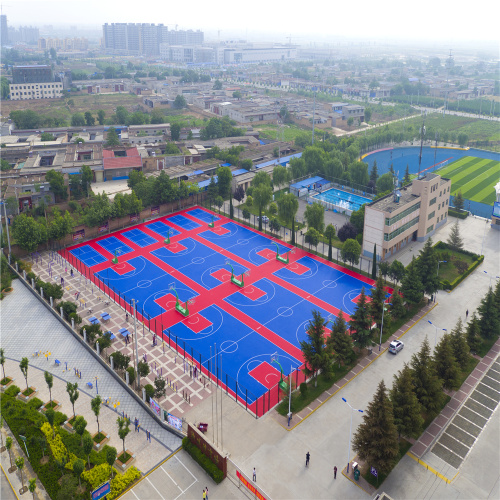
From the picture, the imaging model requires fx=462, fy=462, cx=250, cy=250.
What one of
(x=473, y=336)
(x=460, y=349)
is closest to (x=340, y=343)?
(x=460, y=349)

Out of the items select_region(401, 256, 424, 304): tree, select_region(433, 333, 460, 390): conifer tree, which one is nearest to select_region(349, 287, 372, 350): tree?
select_region(433, 333, 460, 390): conifer tree

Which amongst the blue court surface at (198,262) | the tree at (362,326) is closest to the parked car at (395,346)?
the tree at (362,326)

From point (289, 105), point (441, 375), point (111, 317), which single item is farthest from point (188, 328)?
point (289, 105)

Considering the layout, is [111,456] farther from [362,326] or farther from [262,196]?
[262,196]

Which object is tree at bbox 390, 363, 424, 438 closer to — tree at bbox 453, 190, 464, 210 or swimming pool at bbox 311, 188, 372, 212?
swimming pool at bbox 311, 188, 372, 212

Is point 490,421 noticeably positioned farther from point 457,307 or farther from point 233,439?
point 233,439

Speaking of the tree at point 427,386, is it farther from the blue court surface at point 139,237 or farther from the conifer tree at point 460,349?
the blue court surface at point 139,237
